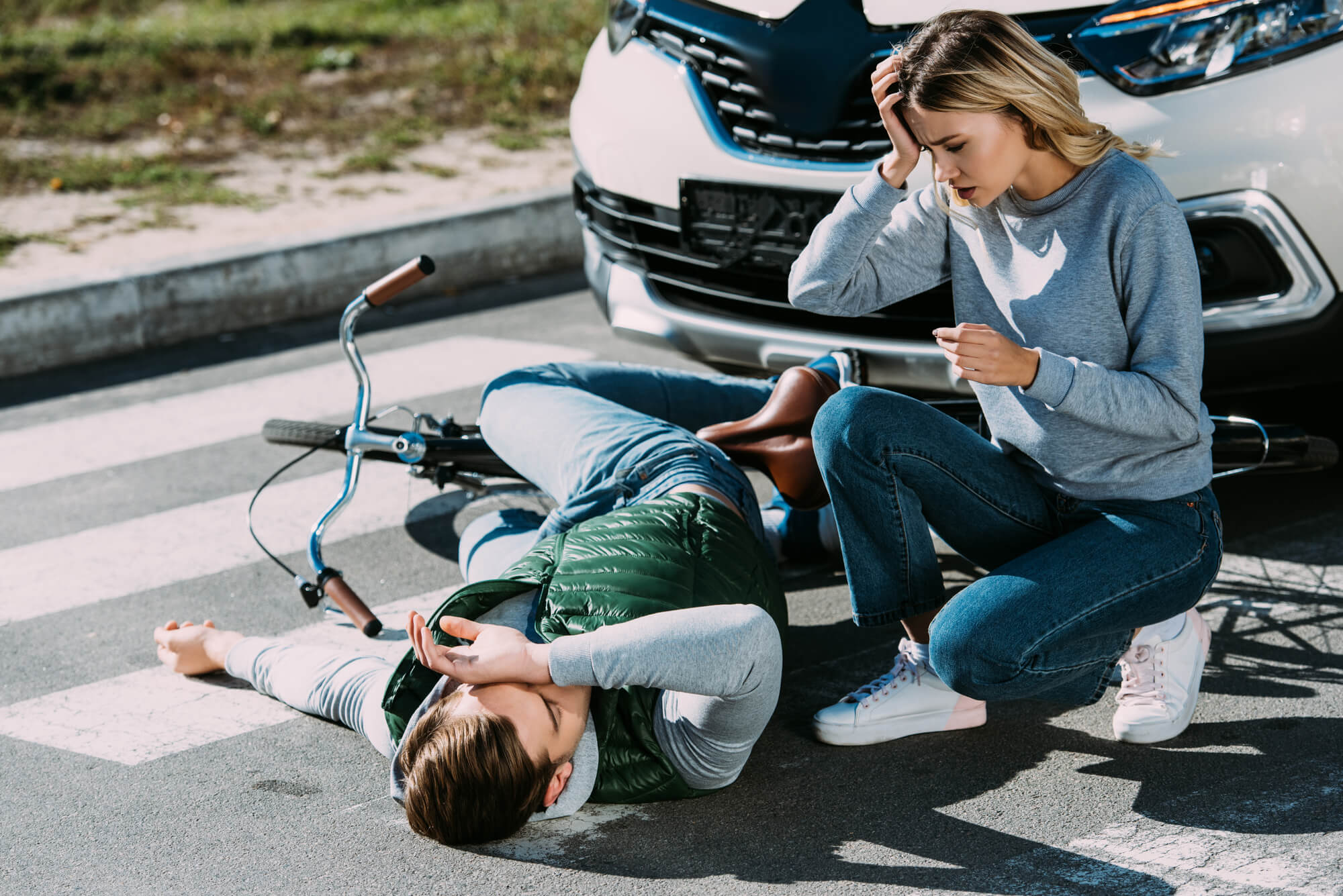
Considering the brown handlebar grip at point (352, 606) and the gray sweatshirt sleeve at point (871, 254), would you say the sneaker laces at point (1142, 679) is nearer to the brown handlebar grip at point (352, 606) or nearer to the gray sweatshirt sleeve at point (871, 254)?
the gray sweatshirt sleeve at point (871, 254)

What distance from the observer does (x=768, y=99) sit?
4160mm

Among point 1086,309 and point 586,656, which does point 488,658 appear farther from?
point 1086,309

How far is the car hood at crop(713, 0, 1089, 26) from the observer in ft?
12.3

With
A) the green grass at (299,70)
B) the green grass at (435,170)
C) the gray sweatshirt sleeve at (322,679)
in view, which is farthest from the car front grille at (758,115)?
the green grass at (299,70)

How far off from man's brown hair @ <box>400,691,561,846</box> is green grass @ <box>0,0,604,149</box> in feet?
22.3

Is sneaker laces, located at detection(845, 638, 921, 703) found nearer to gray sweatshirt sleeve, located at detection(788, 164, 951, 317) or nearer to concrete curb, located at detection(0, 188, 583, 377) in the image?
gray sweatshirt sleeve, located at detection(788, 164, 951, 317)

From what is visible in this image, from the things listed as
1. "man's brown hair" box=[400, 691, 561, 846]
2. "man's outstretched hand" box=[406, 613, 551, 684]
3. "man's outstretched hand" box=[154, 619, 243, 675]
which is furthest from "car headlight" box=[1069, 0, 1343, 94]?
"man's outstretched hand" box=[154, 619, 243, 675]

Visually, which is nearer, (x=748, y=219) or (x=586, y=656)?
(x=586, y=656)

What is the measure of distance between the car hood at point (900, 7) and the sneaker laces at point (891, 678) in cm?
149

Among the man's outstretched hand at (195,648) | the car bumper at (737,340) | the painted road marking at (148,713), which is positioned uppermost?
the car bumper at (737,340)

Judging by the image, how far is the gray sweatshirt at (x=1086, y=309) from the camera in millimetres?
2910

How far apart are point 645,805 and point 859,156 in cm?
184

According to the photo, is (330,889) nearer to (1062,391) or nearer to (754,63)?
(1062,391)

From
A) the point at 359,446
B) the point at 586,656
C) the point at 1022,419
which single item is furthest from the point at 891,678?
the point at 359,446
